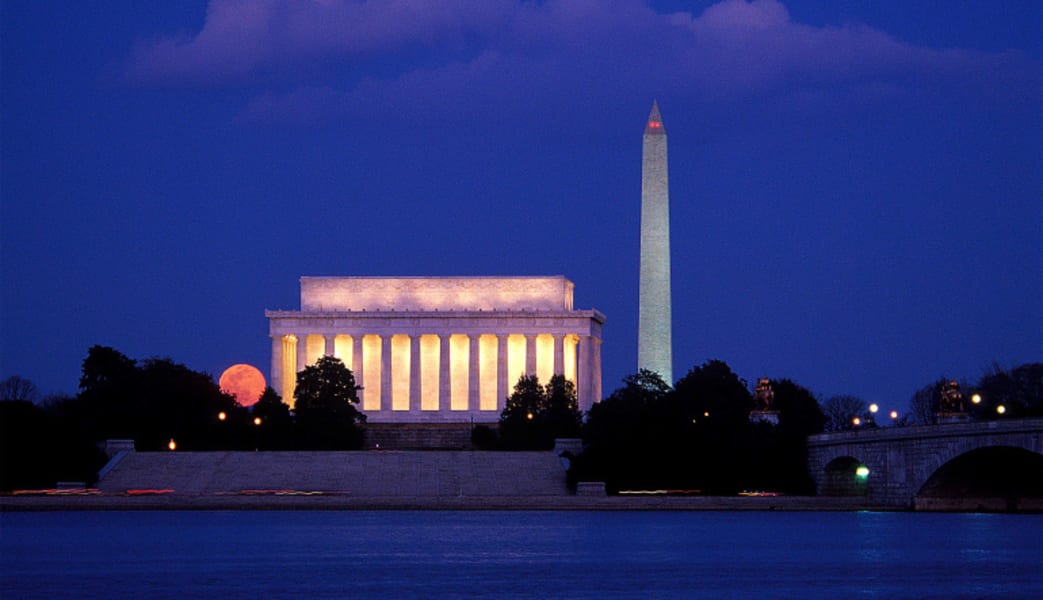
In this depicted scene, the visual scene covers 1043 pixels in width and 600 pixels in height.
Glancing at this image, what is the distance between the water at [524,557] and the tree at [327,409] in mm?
40883

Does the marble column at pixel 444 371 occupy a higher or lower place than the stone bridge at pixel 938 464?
higher

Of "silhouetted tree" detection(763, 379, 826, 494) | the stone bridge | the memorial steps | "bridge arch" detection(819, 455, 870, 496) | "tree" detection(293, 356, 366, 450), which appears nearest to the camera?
the stone bridge

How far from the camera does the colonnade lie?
556 feet

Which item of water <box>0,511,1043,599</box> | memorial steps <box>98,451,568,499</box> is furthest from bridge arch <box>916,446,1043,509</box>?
memorial steps <box>98,451,568,499</box>

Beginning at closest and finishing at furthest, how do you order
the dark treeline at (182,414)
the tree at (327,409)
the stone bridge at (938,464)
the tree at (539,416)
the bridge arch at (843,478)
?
the stone bridge at (938,464)
the bridge arch at (843,478)
the dark treeline at (182,414)
the tree at (327,409)
the tree at (539,416)

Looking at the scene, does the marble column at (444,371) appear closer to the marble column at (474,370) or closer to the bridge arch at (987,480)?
the marble column at (474,370)

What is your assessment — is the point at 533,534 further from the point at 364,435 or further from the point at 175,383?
the point at 364,435

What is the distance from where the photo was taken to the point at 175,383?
427 ft

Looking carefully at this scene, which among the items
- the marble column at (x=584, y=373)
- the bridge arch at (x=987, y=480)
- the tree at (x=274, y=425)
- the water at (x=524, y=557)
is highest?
the marble column at (x=584, y=373)

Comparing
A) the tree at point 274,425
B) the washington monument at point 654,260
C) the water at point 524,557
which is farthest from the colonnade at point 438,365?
the water at point 524,557

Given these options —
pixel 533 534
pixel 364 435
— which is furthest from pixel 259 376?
pixel 533 534

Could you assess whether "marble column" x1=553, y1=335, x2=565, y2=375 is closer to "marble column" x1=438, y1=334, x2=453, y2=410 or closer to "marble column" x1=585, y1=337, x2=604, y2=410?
"marble column" x1=585, y1=337, x2=604, y2=410

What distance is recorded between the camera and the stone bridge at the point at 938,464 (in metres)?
83.6

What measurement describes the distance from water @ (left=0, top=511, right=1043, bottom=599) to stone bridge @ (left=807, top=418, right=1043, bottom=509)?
250cm
